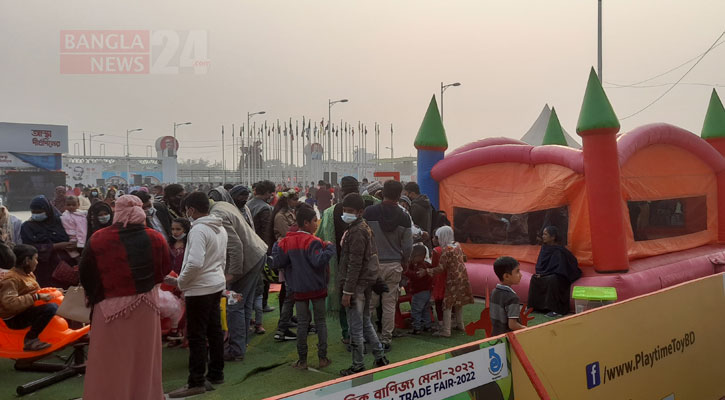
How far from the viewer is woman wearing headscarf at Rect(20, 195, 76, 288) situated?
647 centimetres

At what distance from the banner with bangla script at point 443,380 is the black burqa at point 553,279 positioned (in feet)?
16.5

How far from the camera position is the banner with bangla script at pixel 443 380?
7.33ft

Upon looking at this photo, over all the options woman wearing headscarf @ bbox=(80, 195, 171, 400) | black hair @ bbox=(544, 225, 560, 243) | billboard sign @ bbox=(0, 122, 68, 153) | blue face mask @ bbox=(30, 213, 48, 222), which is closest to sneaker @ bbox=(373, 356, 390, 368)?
woman wearing headscarf @ bbox=(80, 195, 171, 400)

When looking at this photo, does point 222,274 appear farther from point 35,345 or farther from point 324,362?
point 35,345

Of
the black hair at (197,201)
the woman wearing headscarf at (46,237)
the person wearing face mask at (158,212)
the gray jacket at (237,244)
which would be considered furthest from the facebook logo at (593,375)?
the woman wearing headscarf at (46,237)

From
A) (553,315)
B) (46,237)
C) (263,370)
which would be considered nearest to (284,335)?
(263,370)

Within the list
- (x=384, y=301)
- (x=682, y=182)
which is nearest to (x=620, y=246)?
(x=682, y=182)

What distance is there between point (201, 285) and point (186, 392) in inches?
35.8

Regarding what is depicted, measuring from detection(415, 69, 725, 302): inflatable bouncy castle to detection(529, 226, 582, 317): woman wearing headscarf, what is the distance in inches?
9.8

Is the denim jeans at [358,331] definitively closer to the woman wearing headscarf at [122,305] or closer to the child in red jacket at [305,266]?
the child in red jacket at [305,266]

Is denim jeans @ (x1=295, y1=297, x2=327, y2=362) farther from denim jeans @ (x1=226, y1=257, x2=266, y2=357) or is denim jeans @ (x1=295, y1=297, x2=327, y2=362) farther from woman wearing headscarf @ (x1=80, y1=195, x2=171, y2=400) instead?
woman wearing headscarf @ (x1=80, y1=195, x2=171, y2=400)

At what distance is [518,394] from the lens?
2.94 m

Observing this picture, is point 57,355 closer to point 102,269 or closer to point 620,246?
point 102,269

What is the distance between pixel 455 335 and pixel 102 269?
4.28 metres
